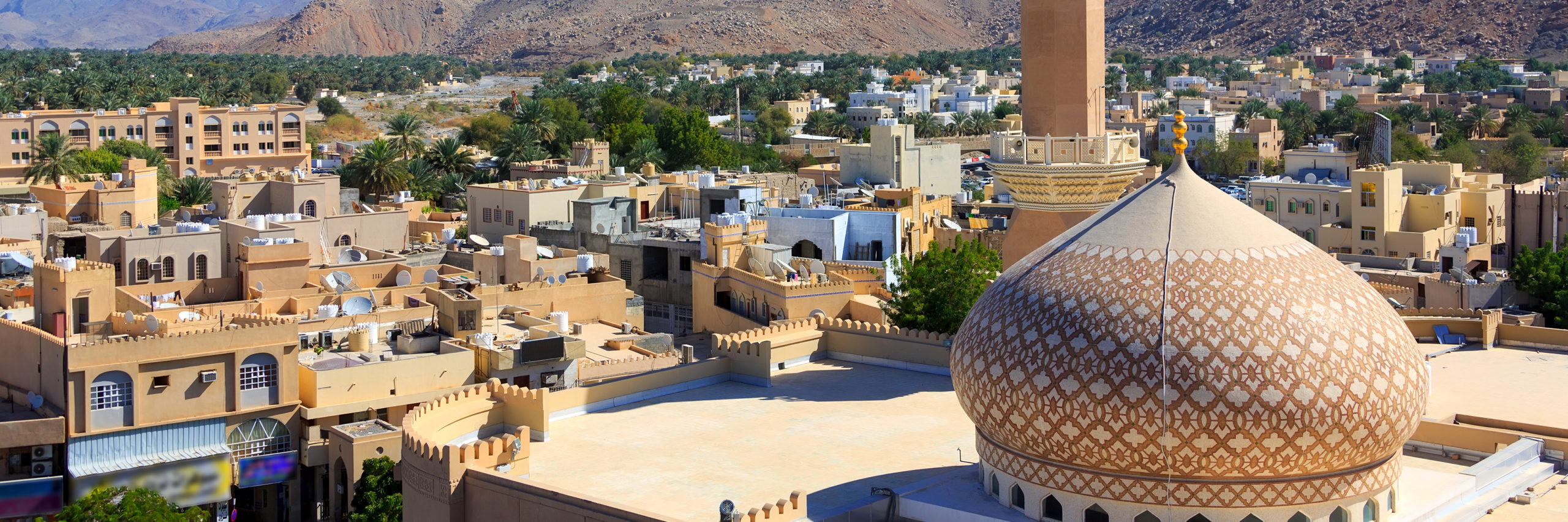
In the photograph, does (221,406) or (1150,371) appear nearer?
(1150,371)

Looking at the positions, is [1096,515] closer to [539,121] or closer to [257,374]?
[257,374]

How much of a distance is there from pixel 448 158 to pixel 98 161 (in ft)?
34.8

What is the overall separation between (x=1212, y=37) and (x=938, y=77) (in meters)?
44.1

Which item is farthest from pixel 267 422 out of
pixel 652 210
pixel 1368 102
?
pixel 1368 102

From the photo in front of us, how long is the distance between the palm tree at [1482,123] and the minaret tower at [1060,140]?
213 feet

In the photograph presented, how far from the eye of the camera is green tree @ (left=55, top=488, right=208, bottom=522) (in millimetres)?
18312

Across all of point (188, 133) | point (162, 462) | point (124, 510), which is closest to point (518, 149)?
point (188, 133)

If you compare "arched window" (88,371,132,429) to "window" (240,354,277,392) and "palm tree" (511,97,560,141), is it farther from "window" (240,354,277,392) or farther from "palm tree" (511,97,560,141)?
"palm tree" (511,97,560,141)

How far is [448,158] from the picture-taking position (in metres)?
54.8

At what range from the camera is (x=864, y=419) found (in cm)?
1577

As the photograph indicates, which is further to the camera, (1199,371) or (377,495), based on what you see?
(377,495)

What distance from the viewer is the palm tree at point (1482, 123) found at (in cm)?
7694

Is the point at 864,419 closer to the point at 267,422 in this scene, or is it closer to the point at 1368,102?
the point at 267,422

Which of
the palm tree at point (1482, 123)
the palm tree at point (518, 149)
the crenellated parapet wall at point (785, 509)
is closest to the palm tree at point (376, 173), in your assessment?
the palm tree at point (518, 149)
